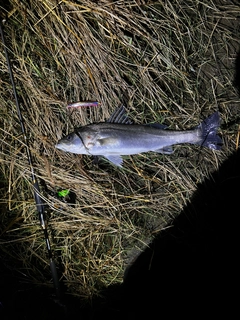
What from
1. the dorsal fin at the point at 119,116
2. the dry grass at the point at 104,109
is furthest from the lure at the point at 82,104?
the dorsal fin at the point at 119,116

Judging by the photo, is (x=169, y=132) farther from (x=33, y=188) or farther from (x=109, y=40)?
(x=33, y=188)

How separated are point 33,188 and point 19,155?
435 mm

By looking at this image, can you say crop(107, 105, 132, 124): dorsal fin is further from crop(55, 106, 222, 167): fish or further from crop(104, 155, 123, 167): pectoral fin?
crop(104, 155, 123, 167): pectoral fin

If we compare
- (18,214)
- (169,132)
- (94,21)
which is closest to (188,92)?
(169,132)

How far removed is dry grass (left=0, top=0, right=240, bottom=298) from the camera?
3.37 metres

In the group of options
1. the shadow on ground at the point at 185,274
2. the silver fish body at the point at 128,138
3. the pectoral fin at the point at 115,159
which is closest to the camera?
the silver fish body at the point at 128,138

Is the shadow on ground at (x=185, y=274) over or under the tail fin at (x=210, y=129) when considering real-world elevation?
under

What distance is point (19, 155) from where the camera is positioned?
11.3 ft

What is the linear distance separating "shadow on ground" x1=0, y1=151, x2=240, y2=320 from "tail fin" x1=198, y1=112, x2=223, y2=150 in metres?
0.46

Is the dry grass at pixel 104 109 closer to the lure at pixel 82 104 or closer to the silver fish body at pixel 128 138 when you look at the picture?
the lure at pixel 82 104

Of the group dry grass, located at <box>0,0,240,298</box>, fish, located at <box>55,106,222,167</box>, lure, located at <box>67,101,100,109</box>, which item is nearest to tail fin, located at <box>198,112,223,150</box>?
fish, located at <box>55,106,222,167</box>

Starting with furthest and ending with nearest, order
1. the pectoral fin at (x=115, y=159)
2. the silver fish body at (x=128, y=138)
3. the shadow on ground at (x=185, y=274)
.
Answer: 1. the shadow on ground at (x=185, y=274)
2. the pectoral fin at (x=115, y=159)
3. the silver fish body at (x=128, y=138)

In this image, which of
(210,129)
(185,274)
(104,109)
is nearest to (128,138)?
(104,109)

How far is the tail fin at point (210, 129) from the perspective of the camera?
11.2ft
